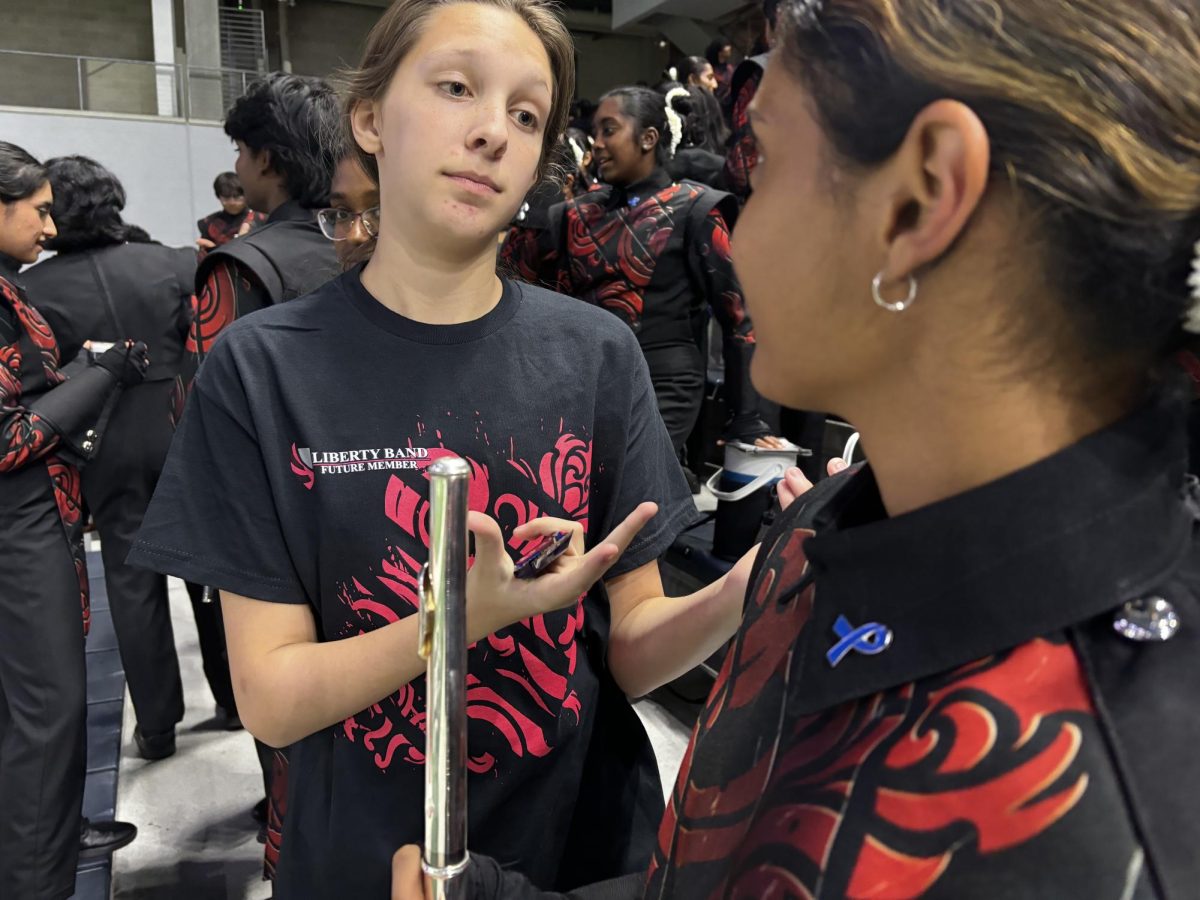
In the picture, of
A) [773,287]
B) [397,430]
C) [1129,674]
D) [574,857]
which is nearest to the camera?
[1129,674]

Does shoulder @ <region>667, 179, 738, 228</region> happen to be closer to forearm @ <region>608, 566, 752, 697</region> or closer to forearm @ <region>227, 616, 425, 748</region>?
forearm @ <region>608, 566, 752, 697</region>

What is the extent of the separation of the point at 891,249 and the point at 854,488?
0.20 m

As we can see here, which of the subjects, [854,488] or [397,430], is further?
[397,430]

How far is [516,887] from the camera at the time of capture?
0.75 m

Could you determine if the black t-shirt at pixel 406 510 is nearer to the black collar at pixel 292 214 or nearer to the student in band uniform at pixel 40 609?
the black collar at pixel 292 214

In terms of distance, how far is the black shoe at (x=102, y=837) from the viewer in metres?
2.11

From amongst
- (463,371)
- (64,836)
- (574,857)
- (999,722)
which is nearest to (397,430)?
(463,371)

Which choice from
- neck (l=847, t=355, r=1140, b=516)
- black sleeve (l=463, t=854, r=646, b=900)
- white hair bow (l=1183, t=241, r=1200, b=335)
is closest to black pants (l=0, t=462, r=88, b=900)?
black sleeve (l=463, t=854, r=646, b=900)

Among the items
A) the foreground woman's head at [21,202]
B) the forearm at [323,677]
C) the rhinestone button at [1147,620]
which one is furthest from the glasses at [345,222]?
the foreground woman's head at [21,202]

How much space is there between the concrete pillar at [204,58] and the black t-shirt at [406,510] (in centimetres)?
995

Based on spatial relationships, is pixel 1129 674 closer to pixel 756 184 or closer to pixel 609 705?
pixel 756 184

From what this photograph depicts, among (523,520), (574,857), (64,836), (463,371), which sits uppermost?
(463,371)

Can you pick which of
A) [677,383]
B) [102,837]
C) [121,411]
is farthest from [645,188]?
[102,837]

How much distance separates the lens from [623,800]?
3.21 feet
